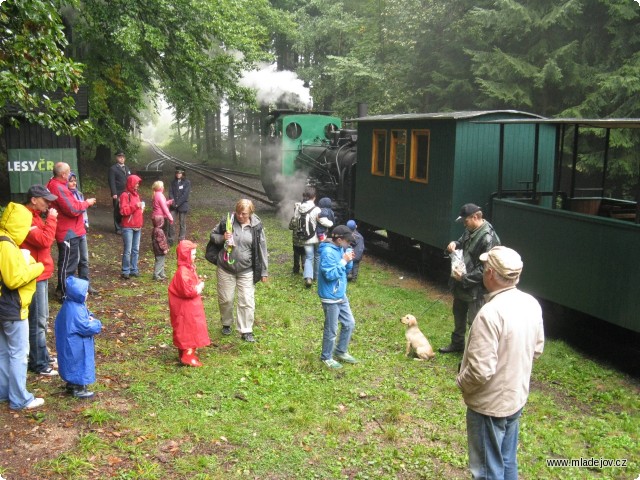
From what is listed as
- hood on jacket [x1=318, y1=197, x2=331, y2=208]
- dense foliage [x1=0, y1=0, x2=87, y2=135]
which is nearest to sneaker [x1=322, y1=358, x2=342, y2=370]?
hood on jacket [x1=318, y1=197, x2=331, y2=208]

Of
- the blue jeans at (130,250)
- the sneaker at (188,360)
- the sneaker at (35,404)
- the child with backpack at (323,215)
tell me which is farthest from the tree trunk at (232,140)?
the sneaker at (35,404)

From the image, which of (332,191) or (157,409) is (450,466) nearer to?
(157,409)

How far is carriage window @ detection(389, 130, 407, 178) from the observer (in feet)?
42.8

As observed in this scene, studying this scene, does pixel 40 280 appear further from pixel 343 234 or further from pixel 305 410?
pixel 343 234

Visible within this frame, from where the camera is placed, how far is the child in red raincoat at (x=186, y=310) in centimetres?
700

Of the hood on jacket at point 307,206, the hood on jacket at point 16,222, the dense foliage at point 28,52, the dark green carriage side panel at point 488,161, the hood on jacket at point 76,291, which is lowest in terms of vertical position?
the hood on jacket at point 76,291

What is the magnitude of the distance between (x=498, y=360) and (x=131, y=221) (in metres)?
Answer: 8.10

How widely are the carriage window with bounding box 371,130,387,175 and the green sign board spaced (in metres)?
6.64

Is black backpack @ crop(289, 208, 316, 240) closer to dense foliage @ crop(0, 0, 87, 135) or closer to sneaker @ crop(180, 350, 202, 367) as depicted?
sneaker @ crop(180, 350, 202, 367)

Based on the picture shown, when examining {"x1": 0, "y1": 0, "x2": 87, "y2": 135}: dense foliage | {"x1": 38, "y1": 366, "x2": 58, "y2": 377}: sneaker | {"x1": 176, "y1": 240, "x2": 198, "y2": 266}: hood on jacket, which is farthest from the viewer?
{"x1": 176, "y1": 240, "x2": 198, "y2": 266}: hood on jacket

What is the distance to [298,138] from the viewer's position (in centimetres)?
1914

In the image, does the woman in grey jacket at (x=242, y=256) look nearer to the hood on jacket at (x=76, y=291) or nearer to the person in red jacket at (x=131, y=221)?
the hood on jacket at (x=76, y=291)

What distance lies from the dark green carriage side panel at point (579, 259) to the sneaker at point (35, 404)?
6.49 metres

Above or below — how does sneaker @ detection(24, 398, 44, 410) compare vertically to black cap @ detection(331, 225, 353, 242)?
below
